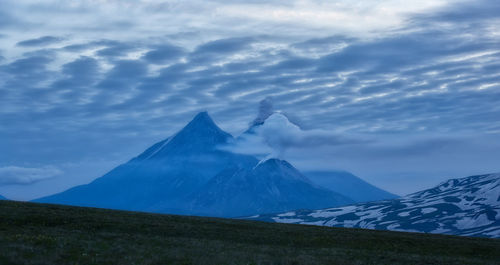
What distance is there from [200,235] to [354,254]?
16.2m

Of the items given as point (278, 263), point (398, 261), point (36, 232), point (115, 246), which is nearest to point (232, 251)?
point (278, 263)

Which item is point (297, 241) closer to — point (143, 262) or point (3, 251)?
point (143, 262)

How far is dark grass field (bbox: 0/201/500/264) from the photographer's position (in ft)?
116

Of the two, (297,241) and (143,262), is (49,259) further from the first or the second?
(297,241)

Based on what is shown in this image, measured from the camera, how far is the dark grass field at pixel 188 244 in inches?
1393

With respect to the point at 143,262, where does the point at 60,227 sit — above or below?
above

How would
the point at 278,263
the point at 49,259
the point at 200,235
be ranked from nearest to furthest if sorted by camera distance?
1. the point at 49,259
2. the point at 278,263
3. the point at 200,235

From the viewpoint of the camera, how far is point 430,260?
44.5m

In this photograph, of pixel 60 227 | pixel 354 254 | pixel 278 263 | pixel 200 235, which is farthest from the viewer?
pixel 200 235

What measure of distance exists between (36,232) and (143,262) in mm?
14220

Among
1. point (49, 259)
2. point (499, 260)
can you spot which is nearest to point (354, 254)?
point (499, 260)

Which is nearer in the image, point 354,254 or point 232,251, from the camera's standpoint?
point 232,251

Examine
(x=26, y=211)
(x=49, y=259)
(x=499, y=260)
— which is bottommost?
(x=499, y=260)

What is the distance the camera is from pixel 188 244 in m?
43.8
